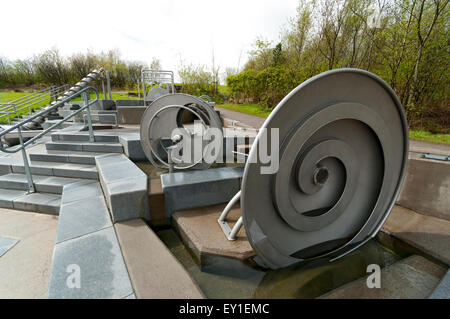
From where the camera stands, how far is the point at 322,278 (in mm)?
2328

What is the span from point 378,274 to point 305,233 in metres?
0.78

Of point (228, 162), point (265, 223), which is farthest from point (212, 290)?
point (228, 162)

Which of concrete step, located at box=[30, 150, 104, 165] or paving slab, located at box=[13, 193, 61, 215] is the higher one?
concrete step, located at box=[30, 150, 104, 165]

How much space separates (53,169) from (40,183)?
0.49 m

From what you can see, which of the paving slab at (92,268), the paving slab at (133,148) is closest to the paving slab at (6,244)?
the paving slab at (92,268)

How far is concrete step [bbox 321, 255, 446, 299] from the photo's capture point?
1.95 m

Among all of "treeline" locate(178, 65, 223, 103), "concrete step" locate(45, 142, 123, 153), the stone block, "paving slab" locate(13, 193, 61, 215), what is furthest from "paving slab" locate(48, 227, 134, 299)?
"treeline" locate(178, 65, 223, 103)

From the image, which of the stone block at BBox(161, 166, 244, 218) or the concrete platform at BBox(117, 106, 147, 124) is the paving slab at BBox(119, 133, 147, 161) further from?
the concrete platform at BBox(117, 106, 147, 124)

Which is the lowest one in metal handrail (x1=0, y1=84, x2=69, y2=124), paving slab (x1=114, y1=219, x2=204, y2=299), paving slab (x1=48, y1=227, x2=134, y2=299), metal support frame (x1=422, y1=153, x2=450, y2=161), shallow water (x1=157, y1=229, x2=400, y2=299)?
shallow water (x1=157, y1=229, x2=400, y2=299)

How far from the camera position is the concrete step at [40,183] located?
4312 millimetres

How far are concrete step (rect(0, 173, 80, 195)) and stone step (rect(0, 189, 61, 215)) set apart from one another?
5.0 inches

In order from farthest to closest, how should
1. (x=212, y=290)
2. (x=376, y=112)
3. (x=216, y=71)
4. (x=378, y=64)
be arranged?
(x=216, y=71) < (x=378, y=64) < (x=376, y=112) < (x=212, y=290)

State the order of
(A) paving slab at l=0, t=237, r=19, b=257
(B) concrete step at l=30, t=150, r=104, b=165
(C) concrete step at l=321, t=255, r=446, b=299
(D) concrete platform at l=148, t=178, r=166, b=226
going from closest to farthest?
(C) concrete step at l=321, t=255, r=446, b=299 → (A) paving slab at l=0, t=237, r=19, b=257 → (D) concrete platform at l=148, t=178, r=166, b=226 → (B) concrete step at l=30, t=150, r=104, b=165
